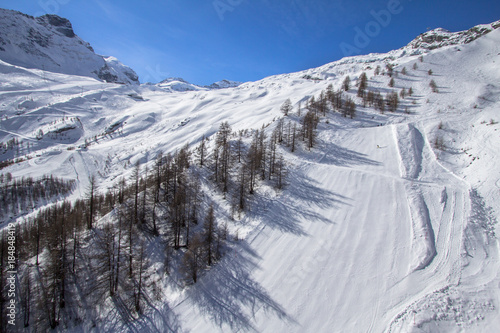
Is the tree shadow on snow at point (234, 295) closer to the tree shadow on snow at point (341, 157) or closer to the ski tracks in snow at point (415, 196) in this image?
the ski tracks in snow at point (415, 196)

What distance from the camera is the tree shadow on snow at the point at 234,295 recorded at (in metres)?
19.9

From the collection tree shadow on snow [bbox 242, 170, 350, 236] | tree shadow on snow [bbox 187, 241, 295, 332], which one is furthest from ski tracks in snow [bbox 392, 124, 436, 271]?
tree shadow on snow [bbox 187, 241, 295, 332]

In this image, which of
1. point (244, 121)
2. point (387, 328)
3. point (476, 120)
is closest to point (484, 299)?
point (387, 328)

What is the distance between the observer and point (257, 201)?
37.8 m

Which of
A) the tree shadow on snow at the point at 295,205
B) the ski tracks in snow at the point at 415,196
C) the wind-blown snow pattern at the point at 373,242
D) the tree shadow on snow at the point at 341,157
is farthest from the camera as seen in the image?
the tree shadow on snow at the point at 341,157

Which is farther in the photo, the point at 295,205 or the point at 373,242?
the point at 295,205

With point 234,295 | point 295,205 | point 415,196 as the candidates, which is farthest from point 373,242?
point 234,295

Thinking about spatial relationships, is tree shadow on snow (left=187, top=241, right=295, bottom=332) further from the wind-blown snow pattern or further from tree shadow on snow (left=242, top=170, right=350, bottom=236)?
tree shadow on snow (left=242, top=170, right=350, bottom=236)

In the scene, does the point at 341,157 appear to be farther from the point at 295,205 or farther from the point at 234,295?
the point at 234,295

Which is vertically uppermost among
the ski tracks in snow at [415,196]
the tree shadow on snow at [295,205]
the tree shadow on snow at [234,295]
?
the ski tracks in snow at [415,196]

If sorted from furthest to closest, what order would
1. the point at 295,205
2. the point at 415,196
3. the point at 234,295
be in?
1. the point at 295,205
2. the point at 415,196
3. the point at 234,295

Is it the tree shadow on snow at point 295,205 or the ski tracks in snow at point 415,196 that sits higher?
the ski tracks in snow at point 415,196

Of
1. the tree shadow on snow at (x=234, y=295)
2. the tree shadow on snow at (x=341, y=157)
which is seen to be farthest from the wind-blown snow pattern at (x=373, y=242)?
the tree shadow on snow at (x=341, y=157)

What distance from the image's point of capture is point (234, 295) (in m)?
22.6
